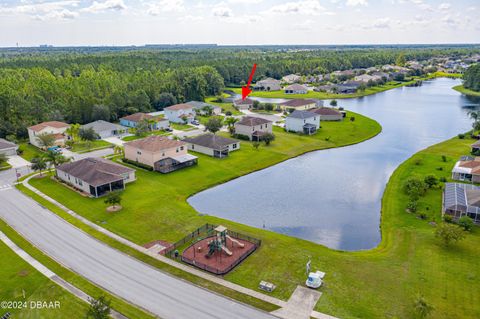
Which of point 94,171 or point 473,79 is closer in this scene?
point 94,171

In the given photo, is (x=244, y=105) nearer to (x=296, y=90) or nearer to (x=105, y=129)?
(x=296, y=90)

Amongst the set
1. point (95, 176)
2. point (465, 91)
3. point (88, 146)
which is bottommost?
point (88, 146)

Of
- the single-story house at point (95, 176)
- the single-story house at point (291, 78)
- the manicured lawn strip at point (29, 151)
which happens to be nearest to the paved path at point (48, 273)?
the single-story house at point (95, 176)

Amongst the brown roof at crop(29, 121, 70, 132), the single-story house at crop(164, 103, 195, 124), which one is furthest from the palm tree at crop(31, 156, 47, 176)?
the single-story house at crop(164, 103, 195, 124)

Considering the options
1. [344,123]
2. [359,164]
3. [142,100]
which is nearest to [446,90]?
[344,123]

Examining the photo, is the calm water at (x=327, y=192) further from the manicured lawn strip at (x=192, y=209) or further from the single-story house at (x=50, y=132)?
the single-story house at (x=50, y=132)

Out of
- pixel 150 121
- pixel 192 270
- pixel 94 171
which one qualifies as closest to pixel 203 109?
pixel 150 121

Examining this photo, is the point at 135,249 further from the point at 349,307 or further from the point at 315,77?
the point at 315,77
